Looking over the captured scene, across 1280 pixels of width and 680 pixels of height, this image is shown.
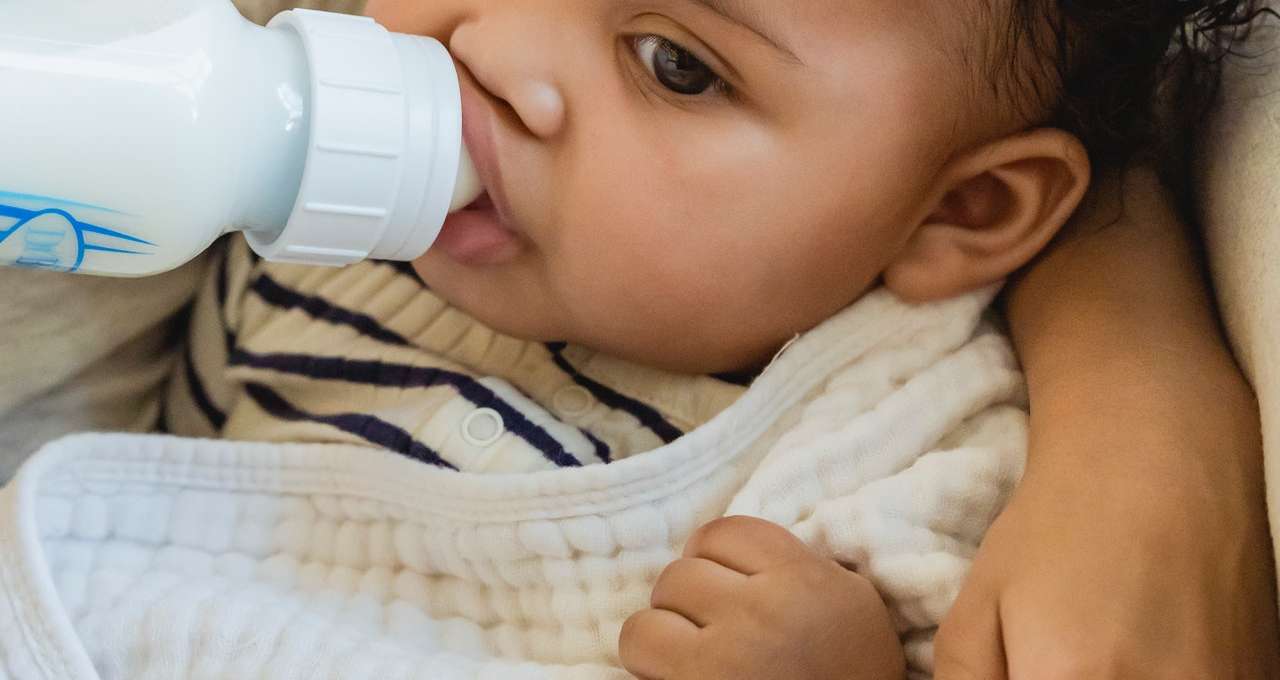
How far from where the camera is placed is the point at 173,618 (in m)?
0.76

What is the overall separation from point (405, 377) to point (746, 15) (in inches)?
14.5

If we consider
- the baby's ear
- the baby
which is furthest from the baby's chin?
the baby's ear

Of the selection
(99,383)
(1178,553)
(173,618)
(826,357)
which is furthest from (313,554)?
(1178,553)

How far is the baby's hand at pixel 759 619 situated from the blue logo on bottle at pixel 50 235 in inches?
12.8

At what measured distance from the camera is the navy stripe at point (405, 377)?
2.78 feet

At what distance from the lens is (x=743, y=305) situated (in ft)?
2.62

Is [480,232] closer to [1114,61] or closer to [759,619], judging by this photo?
[759,619]

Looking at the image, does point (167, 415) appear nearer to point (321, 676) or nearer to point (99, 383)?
point (99, 383)

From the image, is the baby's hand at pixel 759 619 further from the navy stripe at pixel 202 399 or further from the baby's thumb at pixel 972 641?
the navy stripe at pixel 202 399

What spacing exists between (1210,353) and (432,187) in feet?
1.47

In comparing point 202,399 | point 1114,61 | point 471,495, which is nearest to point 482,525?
point 471,495

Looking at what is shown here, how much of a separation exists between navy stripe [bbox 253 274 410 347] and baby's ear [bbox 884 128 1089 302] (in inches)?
14.5

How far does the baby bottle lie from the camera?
1.84 ft

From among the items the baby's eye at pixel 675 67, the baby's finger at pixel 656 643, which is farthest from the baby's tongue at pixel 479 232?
the baby's finger at pixel 656 643
